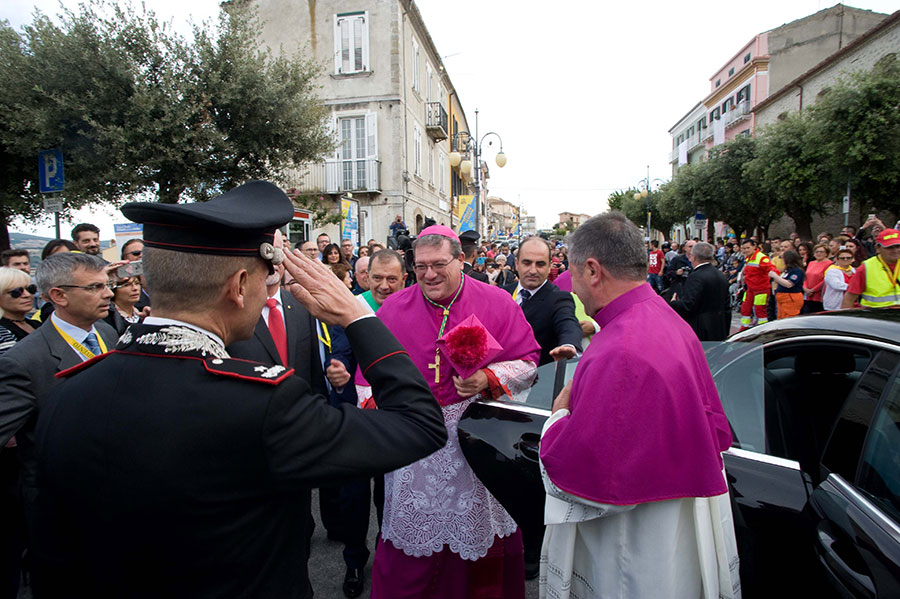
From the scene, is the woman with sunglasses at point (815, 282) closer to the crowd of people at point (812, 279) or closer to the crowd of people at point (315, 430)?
the crowd of people at point (812, 279)

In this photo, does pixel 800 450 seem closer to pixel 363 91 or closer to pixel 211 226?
pixel 211 226

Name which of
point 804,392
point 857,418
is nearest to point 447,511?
point 857,418

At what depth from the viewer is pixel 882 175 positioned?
15547 millimetres

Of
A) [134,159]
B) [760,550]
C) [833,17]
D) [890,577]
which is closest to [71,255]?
[760,550]

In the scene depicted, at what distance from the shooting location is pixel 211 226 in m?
1.12

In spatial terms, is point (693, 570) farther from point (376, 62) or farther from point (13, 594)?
point (376, 62)

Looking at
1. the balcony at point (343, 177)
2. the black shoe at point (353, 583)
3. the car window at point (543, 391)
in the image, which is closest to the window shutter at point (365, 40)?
the balcony at point (343, 177)

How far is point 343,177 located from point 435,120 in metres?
6.69

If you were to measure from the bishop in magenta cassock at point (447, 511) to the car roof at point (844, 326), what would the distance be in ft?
3.96

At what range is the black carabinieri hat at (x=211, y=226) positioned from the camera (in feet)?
3.58

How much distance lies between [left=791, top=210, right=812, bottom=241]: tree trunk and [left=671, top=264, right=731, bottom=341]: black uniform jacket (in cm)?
1926

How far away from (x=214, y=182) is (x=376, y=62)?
1070 cm

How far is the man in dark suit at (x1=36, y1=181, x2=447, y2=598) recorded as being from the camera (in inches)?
41.2

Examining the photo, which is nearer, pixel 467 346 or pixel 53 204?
pixel 467 346
